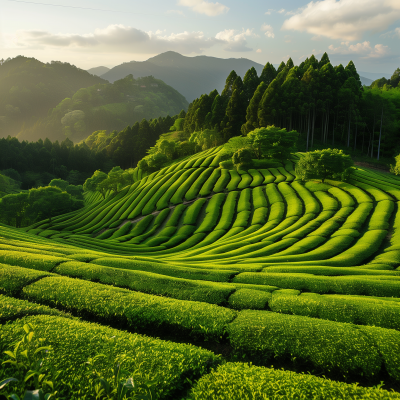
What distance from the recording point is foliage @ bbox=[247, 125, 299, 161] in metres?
72.7

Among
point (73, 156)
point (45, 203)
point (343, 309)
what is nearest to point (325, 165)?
point (343, 309)

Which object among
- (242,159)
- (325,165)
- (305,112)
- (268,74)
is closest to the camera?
(325,165)

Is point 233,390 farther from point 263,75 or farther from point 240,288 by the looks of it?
point 263,75

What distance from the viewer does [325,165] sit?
53938 mm

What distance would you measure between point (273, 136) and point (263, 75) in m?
59.0

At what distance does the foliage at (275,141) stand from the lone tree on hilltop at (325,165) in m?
18.1

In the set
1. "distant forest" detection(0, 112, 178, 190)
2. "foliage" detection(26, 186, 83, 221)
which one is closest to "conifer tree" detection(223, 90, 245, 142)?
"distant forest" detection(0, 112, 178, 190)

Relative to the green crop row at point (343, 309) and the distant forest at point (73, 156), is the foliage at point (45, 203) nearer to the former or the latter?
the distant forest at point (73, 156)

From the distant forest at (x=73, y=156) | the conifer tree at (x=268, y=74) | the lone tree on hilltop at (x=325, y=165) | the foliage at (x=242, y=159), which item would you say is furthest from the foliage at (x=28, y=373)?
the distant forest at (x=73, y=156)

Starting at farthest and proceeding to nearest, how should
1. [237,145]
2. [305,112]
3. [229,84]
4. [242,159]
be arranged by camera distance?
[229,84] → [305,112] → [237,145] → [242,159]

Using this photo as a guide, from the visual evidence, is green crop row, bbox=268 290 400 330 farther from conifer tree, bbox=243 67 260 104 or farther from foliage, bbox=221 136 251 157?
conifer tree, bbox=243 67 260 104

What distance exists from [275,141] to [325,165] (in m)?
22.5

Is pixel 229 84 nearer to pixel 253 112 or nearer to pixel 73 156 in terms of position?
pixel 253 112

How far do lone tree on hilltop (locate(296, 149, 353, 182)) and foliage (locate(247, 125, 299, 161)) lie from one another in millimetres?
18070
